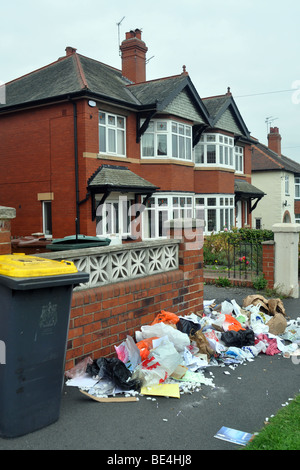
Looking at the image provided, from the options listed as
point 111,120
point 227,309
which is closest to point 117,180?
point 111,120

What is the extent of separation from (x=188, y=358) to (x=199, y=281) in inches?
78.0

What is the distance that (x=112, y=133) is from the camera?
16.4 meters

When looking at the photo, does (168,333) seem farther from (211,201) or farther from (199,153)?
(199,153)

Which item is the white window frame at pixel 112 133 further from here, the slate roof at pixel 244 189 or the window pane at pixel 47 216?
the slate roof at pixel 244 189

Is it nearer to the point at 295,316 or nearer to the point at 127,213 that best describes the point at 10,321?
the point at 295,316

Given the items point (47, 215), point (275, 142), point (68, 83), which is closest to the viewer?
point (68, 83)

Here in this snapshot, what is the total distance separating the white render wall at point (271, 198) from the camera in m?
33.8

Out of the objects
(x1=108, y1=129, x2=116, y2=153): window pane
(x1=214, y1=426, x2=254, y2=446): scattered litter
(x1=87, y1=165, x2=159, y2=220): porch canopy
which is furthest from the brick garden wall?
(x1=108, y1=129, x2=116, y2=153): window pane

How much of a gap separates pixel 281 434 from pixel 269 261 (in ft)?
21.0

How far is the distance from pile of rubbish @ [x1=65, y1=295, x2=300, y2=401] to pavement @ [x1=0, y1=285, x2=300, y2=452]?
164mm

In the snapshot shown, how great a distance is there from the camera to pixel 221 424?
3.55 meters

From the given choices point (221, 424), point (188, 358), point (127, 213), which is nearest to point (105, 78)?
point (127, 213)

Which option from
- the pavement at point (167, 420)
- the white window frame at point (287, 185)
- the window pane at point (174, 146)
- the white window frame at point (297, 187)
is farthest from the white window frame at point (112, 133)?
the white window frame at point (297, 187)

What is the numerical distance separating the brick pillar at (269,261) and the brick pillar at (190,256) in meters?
3.19
